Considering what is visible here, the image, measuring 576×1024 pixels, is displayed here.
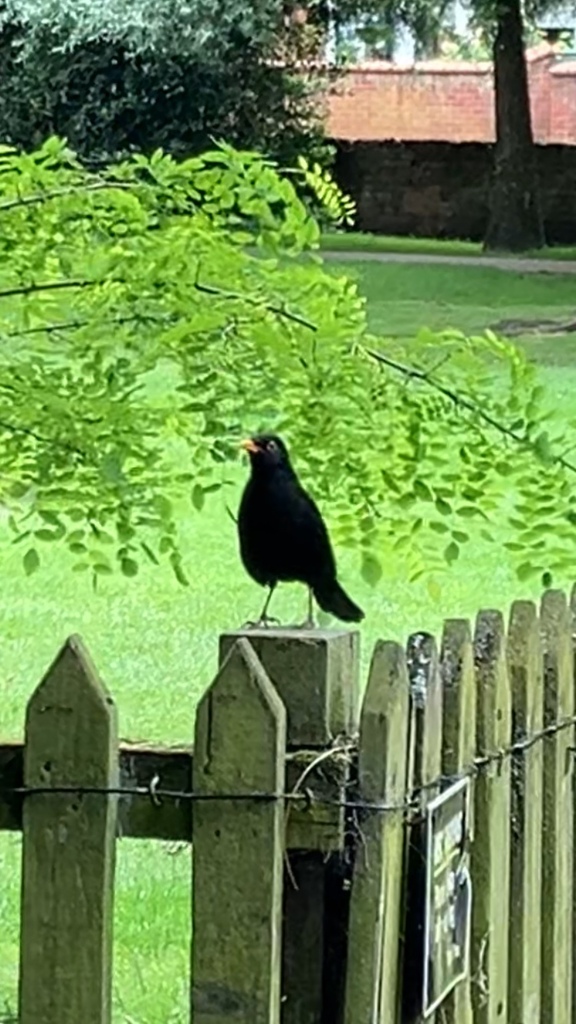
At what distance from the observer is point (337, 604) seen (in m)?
4.12

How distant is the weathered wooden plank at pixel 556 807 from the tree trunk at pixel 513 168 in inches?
1127

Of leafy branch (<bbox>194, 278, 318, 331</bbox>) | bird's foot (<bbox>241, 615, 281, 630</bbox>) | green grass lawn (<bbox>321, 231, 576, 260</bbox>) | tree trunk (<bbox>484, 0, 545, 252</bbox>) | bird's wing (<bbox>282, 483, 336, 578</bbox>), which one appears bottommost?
bird's foot (<bbox>241, 615, 281, 630</bbox>)

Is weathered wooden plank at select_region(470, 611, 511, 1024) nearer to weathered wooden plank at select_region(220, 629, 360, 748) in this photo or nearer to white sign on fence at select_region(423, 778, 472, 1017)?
white sign on fence at select_region(423, 778, 472, 1017)

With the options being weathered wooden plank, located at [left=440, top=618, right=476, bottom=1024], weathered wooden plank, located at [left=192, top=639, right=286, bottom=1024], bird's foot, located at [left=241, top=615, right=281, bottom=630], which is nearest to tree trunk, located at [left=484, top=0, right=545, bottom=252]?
bird's foot, located at [left=241, top=615, right=281, bottom=630]

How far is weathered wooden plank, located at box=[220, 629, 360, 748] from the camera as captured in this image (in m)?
2.60

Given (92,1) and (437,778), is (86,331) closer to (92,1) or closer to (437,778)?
(437,778)

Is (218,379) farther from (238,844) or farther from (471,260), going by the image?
(471,260)

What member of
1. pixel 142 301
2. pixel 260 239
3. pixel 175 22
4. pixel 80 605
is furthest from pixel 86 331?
pixel 175 22

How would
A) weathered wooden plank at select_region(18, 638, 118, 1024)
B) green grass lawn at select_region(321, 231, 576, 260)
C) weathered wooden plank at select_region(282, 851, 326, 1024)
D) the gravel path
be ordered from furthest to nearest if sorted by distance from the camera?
green grass lawn at select_region(321, 231, 576, 260) → the gravel path → weathered wooden plank at select_region(282, 851, 326, 1024) → weathered wooden plank at select_region(18, 638, 118, 1024)

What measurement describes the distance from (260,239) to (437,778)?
1472 mm

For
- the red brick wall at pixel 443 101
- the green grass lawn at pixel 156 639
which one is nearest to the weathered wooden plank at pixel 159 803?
the green grass lawn at pixel 156 639

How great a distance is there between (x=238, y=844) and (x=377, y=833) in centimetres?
18

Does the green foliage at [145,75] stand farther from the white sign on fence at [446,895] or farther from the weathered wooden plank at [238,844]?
the weathered wooden plank at [238,844]

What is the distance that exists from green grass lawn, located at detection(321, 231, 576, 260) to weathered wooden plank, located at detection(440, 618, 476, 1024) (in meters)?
28.2
